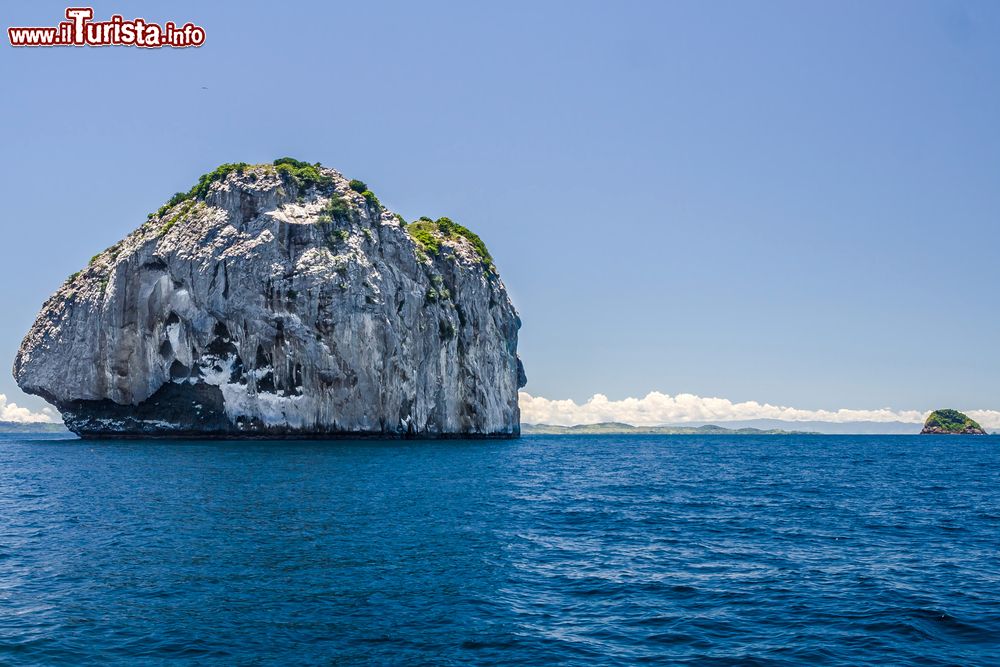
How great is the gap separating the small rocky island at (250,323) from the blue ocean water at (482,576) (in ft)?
142

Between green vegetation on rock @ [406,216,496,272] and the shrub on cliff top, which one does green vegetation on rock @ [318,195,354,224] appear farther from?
green vegetation on rock @ [406,216,496,272]

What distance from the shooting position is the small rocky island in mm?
81875

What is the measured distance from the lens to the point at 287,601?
16688 mm

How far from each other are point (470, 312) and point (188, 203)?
140 feet

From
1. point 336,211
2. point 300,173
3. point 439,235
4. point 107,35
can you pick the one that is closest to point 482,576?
point 107,35

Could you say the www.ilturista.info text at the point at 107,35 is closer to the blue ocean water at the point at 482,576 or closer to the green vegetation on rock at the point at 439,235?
the blue ocean water at the point at 482,576

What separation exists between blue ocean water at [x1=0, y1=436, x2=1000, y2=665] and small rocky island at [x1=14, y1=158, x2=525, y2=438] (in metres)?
43.3

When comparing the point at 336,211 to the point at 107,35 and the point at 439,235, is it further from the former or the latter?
the point at 107,35

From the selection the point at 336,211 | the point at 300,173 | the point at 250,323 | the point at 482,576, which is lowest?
the point at 482,576

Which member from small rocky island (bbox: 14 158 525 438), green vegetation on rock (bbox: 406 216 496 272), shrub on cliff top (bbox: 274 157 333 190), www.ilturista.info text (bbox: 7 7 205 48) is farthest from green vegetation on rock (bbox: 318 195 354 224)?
www.ilturista.info text (bbox: 7 7 205 48)

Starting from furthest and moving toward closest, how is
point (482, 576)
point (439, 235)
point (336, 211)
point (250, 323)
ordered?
1. point (439, 235)
2. point (336, 211)
3. point (250, 323)
4. point (482, 576)

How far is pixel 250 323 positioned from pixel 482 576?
68550 millimetres

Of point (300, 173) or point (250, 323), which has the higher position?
point (300, 173)

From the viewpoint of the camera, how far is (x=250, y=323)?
8100 cm
